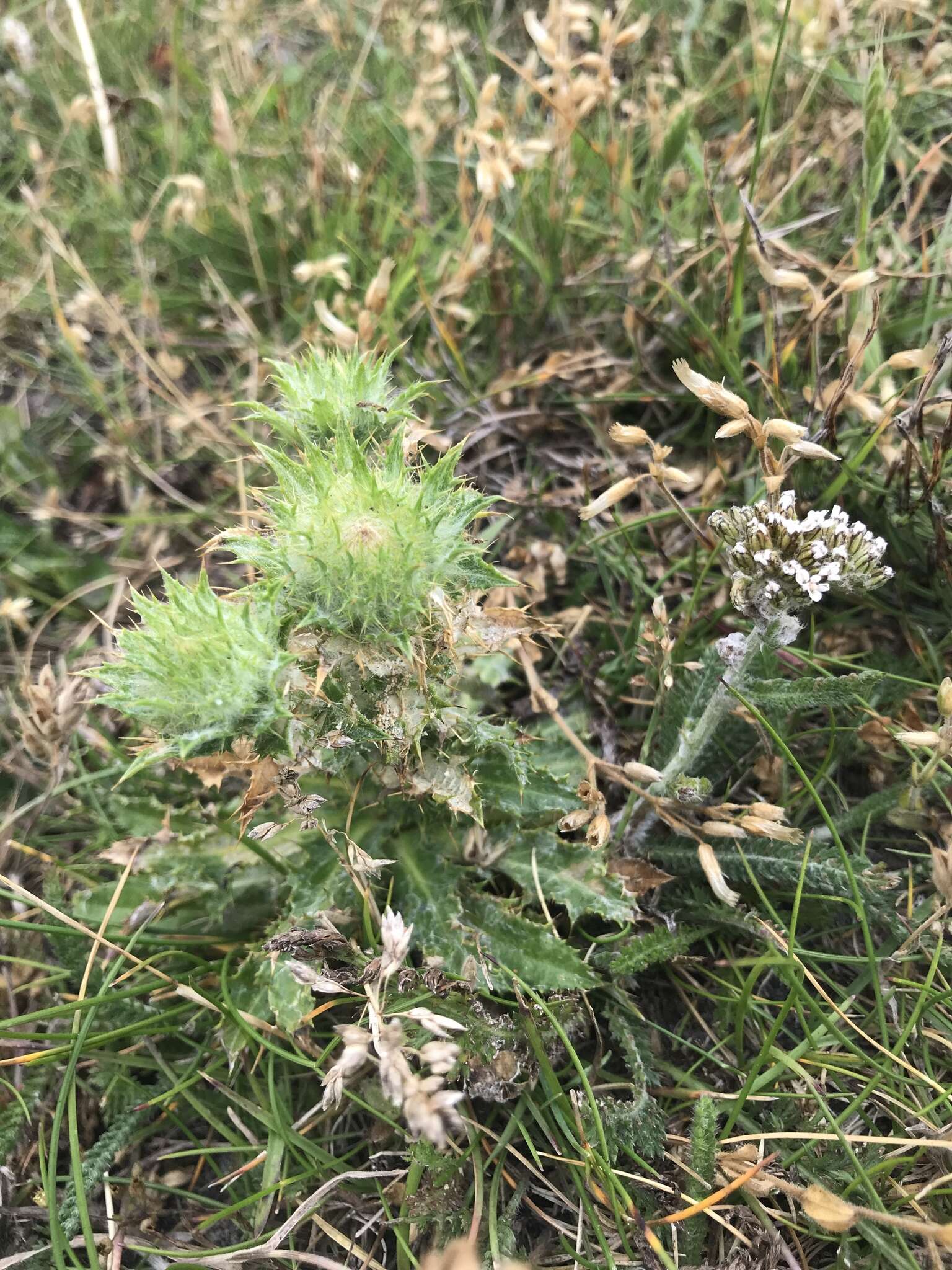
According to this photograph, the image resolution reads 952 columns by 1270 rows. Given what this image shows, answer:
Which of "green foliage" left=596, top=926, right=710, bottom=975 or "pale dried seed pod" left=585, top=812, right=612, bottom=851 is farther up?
"pale dried seed pod" left=585, top=812, right=612, bottom=851

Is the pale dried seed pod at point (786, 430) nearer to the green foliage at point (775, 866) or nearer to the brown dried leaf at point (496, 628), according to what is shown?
A: the brown dried leaf at point (496, 628)

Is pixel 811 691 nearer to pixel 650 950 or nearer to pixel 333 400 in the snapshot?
pixel 650 950

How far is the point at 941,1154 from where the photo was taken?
1.92m

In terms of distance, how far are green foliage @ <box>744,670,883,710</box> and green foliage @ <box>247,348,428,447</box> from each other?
3.43ft

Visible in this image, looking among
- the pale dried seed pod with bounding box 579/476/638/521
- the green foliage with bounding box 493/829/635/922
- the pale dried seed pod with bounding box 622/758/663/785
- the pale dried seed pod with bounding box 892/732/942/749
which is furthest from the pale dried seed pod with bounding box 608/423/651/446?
the green foliage with bounding box 493/829/635/922

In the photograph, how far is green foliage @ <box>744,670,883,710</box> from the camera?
1.98m

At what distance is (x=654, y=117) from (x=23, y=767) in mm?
3207

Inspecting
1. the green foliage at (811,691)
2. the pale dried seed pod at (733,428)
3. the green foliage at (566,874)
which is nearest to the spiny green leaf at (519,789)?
the green foliage at (566,874)

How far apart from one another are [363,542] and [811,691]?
1.07 metres

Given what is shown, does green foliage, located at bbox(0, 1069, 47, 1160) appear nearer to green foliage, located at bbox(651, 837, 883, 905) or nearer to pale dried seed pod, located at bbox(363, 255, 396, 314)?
green foliage, located at bbox(651, 837, 883, 905)

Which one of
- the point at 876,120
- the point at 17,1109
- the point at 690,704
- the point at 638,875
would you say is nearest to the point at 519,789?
the point at 638,875

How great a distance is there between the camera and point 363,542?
1.75m

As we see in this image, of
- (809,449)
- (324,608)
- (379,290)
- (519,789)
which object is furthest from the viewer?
(379,290)

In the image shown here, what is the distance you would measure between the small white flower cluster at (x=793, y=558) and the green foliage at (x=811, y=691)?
0.69ft
